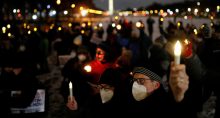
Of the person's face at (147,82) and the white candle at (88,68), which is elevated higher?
the person's face at (147,82)

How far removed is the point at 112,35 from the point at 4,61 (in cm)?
694

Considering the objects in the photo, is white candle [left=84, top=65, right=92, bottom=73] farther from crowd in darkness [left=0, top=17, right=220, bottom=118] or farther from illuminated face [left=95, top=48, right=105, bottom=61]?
illuminated face [left=95, top=48, right=105, bottom=61]

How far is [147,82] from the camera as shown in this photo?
4070 millimetres

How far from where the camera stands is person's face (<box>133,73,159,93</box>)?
3.98 m

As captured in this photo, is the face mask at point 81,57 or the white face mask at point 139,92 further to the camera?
the face mask at point 81,57

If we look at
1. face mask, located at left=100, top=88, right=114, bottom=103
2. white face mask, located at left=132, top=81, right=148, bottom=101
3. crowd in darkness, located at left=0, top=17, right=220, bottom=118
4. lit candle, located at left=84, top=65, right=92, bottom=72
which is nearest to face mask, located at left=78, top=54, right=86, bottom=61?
crowd in darkness, located at left=0, top=17, right=220, bottom=118

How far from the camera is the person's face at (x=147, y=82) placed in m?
3.98

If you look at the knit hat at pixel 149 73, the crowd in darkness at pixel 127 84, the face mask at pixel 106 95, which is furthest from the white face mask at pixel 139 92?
the face mask at pixel 106 95

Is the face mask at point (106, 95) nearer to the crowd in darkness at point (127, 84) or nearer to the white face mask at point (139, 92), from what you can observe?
the crowd in darkness at point (127, 84)

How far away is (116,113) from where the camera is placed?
4301 millimetres

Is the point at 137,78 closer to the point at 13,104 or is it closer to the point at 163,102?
the point at 163,102

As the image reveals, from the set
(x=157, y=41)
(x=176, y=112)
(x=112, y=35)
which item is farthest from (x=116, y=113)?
(x=112, y=35)

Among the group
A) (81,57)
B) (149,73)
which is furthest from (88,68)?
(149,73)

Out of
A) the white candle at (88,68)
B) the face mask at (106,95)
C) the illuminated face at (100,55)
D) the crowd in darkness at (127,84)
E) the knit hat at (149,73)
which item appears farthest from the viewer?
the illuminated face at (100,55)
